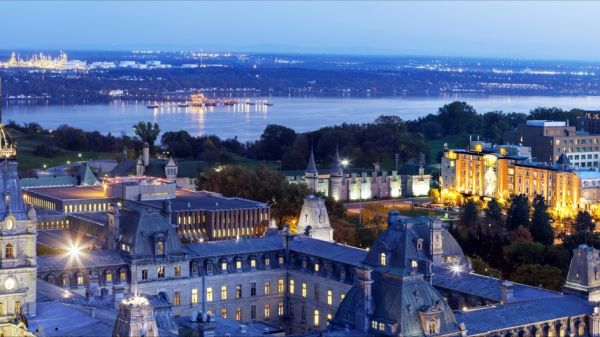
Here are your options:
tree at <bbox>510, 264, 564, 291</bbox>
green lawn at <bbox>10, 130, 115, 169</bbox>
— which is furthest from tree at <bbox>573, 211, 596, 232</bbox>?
green lawn at <bbox>10, 130, 115, 169</bbox>

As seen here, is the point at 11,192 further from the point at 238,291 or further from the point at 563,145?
the point at 563,145

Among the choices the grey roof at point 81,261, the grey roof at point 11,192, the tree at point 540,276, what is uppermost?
the grey roof at point 11,192

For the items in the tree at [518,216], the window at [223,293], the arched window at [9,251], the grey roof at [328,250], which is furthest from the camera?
the tree at [518,216]

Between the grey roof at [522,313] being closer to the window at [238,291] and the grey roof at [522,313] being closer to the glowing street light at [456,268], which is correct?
the glowing street light at [456,268]

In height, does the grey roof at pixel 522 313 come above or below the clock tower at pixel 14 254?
below

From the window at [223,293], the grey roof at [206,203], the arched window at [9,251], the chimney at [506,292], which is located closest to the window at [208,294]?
the window at [223,293]

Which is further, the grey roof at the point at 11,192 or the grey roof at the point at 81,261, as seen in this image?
the grey roof at the point at 81,261
